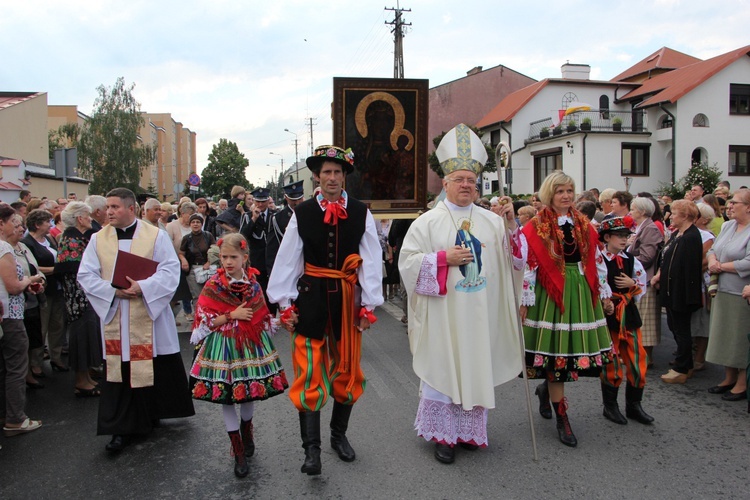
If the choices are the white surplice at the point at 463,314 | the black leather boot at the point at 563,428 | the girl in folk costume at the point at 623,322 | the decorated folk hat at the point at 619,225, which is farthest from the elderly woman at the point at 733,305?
the white surplice at the point at 463,314

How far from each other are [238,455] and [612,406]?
298 cm

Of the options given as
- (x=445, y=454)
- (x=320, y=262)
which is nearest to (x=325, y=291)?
(x=320, y=262)

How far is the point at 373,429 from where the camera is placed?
4633mm

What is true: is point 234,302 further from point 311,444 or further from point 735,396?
point 735,396

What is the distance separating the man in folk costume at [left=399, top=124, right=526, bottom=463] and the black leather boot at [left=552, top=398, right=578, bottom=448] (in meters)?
0.44

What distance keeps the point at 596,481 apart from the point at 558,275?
1415 millimetres

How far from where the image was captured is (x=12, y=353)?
4730 millimetres

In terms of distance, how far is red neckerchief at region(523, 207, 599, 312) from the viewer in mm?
4312

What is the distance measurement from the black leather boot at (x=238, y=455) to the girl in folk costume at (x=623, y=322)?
281 cm

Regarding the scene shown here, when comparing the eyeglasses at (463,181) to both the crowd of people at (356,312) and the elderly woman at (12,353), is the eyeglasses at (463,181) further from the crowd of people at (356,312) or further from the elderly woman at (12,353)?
the elderly woman at (12,353)

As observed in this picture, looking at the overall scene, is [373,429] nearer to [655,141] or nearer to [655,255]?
[655,255]

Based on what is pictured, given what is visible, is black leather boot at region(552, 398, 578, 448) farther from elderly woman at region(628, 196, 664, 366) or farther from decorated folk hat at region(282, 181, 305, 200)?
decorated folk hat at region(282, 181, 305, 200)

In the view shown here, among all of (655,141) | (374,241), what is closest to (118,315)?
(374,241)

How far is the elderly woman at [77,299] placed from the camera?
5.59 metres
